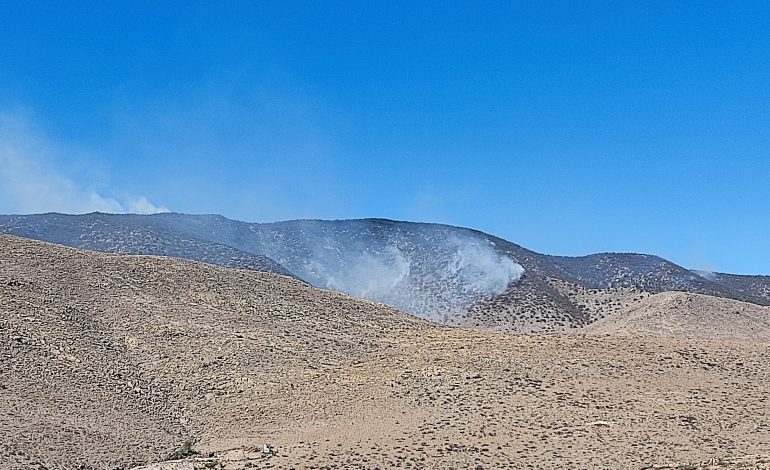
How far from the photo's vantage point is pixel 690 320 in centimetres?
5584

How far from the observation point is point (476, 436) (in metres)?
31.5

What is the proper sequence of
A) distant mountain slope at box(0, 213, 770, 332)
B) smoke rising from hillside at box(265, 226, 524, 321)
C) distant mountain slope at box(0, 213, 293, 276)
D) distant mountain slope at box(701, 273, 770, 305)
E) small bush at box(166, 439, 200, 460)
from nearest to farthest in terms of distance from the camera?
small bush at box(166, 439, 200, 460), distant mountain slope at box(0, 213, 770, 332), smoke rising from hillside at box(265, 226, 524, 321), distant mountain slope at box(0, 213, 293, 276), distant mountain slope at box(701, 273, 770, 305)

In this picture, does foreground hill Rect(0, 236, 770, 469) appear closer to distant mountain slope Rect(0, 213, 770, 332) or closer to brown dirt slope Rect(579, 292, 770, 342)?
brown dirt slope Rect(579, 292, 770, 342)

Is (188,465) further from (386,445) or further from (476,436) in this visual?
(476,436)

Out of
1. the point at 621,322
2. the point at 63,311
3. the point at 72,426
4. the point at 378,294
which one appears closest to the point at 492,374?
the point at 72,426

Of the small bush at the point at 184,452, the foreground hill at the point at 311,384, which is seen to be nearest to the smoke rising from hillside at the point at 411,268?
the foreground hill at the point at 311,384

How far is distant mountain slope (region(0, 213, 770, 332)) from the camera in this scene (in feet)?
227

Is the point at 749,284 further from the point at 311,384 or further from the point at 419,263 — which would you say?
the point at 311,384

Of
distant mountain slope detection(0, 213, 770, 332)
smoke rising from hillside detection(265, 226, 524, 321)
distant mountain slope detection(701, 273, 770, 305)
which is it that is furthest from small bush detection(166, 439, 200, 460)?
distant mountain slope detection(701, 273, 770, 305)

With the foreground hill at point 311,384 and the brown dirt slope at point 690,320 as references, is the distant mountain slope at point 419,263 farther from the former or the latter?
the foreground hill at point 311,384

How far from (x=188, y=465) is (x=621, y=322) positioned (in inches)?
1458

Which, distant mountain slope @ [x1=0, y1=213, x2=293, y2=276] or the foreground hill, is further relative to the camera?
distant mountain slope @ [x1=0, y1=213, x2=293, y2=276]

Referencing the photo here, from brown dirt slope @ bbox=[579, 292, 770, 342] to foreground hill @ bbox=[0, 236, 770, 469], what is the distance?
12796mm

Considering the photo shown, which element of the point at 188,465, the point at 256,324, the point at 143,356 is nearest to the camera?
the point at 188,465
